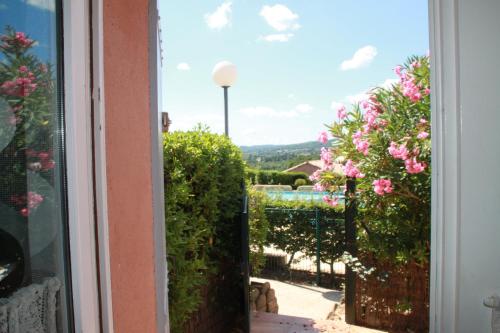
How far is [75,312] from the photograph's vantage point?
754mm

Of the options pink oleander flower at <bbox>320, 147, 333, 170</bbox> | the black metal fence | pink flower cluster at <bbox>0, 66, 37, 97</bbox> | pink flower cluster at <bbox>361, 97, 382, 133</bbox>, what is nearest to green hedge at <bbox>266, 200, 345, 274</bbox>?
the black metal fence

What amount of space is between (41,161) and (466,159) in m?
0.92

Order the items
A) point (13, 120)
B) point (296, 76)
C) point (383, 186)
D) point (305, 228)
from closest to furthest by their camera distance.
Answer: point (13, 120)
point (383, 186)
point (305, 228)
point (296, 76)

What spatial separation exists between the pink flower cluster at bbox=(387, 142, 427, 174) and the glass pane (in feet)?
8.45

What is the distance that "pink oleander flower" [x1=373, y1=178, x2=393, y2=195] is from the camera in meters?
2.82

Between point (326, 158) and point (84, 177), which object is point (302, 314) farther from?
point (84, 177)

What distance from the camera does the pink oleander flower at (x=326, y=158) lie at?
341cm

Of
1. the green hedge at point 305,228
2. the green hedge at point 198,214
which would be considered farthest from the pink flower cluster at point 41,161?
the green hedge at point 305,228

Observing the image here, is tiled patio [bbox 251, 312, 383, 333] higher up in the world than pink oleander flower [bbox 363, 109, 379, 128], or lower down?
lower down

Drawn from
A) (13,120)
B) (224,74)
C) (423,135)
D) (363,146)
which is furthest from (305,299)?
(13,120)

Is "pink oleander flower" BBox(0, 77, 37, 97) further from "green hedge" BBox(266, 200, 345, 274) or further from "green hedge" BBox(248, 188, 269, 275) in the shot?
"green hedge" BBox(266, 200, 345, 274)

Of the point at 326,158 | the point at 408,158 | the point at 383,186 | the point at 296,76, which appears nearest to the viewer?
the point at 408,158

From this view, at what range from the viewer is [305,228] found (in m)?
5.46

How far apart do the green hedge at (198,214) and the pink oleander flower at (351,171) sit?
1077mm
